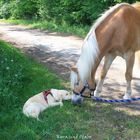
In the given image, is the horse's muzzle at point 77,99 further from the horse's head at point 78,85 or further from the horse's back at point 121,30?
the horse's back at point 121,30

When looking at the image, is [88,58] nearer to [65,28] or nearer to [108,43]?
[108,43]

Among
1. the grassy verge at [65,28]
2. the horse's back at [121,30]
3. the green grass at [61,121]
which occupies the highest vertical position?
the horse's back at [121,30]

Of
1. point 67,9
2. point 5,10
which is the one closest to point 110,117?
point 67,9

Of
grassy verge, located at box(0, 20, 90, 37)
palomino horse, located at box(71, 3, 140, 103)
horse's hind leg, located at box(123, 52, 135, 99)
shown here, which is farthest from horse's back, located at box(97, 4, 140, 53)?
grassy verge, located at box(0, 20, 90, 37)

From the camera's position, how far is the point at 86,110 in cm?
618

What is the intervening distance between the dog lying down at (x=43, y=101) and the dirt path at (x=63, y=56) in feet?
3.31

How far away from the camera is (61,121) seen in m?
5.75

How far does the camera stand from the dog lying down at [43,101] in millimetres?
5887

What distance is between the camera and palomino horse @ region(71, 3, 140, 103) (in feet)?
19.2

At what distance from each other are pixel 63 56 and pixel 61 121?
4.83 metres

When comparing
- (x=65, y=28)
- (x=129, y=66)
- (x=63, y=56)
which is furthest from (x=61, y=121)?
(x=65, y=28)

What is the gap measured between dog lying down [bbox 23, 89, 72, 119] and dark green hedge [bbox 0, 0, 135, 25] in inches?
331

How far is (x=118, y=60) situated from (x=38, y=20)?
13352mm

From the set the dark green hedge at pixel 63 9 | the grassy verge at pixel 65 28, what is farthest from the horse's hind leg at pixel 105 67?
the dark green hedge at pixel 63 9
